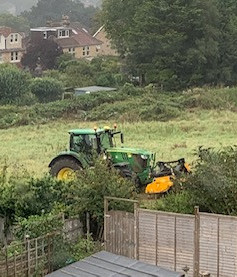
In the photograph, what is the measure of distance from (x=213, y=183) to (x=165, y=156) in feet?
38.3

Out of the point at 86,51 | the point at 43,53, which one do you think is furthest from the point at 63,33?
the point at 43,53

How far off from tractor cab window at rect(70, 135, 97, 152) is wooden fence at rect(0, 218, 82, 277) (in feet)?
21.6

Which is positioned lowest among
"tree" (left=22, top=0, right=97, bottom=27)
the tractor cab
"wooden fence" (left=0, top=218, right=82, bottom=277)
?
"wooden fence" (left=0, top=218, right=82, bottom=277)

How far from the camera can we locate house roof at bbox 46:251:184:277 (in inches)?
506

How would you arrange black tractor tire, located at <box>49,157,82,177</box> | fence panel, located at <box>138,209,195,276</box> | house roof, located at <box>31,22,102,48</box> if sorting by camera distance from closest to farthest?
1. fence panel, located at <box>138,209,195,276</box>
2. black tractor tire, located at <box>49,157,82,177</box>
3. house roof, located at <box>31,22,102,48</box>

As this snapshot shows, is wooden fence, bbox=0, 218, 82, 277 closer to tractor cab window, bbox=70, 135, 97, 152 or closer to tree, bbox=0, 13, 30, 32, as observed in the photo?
tractor cab window, bbox=70, 135, 97, 152

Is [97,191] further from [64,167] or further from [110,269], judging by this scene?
[64,167]

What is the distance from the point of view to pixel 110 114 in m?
41.0

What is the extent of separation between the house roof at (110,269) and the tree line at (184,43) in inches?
1437

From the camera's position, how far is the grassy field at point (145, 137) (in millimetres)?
28094

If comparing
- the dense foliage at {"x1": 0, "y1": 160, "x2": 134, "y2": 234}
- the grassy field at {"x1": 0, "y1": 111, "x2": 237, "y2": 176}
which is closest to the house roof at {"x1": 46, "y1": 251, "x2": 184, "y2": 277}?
the dense foliage at {"x1": 0, "y1": 160, "x2": 134, "y2": 234}

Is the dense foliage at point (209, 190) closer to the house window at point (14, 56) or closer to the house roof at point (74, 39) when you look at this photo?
the house window at point (14, 56)

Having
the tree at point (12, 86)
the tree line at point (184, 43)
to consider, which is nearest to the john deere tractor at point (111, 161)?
the tree line at point (184, 43)

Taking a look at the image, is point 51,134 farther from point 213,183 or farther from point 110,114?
point 213,183
